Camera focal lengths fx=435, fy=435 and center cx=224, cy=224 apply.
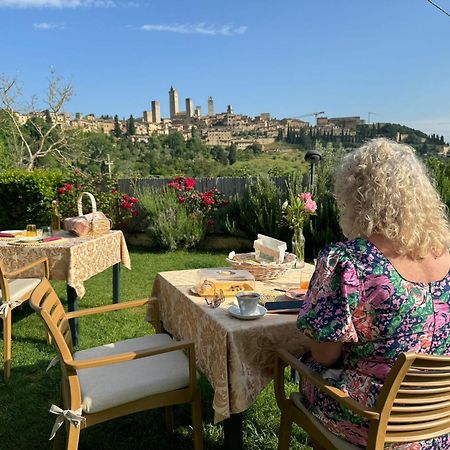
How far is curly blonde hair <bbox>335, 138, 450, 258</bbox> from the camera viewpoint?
1461 millimetres

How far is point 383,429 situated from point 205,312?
0.89 m

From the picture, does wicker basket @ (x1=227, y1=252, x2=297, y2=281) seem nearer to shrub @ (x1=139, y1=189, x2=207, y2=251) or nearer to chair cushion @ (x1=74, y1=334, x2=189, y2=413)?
chair cushion @ (x1=74, y1=334, x2=189, y2=413)

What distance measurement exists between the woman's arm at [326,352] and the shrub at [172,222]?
21.7 ft

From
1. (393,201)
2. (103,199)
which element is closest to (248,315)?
(393,201)

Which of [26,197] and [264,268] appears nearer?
[264,268]

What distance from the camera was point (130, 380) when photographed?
195 cm

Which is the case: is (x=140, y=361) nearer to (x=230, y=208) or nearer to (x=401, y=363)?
(x=401, y=363)

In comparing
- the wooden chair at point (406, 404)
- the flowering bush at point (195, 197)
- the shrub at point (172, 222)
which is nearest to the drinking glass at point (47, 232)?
the wooden chair at point (406, 404)

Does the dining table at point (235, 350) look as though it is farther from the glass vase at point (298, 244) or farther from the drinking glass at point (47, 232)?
the drinking glass at point (47, 232)

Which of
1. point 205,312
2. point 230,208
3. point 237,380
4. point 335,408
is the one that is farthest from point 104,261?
point 230,208

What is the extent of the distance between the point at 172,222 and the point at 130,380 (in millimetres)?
6299

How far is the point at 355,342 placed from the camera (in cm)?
150

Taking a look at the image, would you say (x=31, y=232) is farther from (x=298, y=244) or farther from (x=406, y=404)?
(x=406, y=404)

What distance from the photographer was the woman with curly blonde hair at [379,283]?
1.41m
